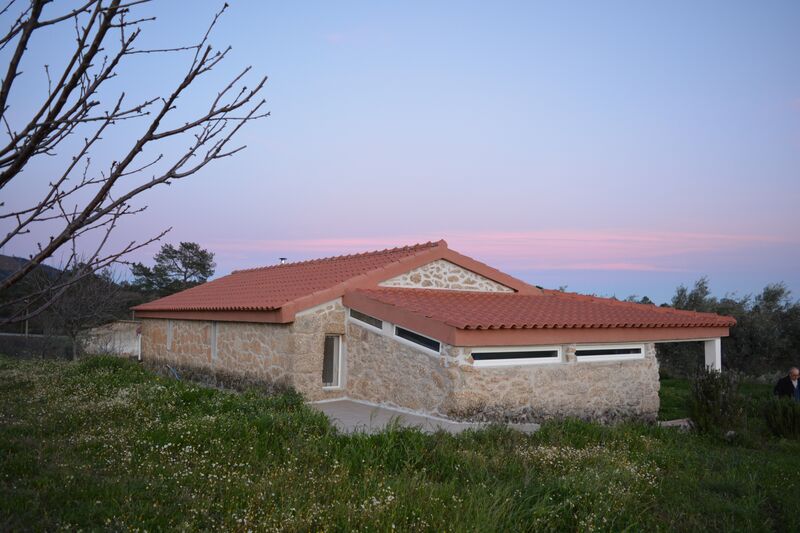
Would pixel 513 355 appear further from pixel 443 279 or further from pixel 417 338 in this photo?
pixel 443 279

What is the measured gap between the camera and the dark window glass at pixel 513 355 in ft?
37.3

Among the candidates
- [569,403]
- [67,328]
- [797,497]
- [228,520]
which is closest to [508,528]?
[228,520]

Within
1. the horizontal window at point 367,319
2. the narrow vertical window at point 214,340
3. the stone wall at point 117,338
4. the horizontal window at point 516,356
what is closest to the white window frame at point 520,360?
the horizontal window at point 516,356

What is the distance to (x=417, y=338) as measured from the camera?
11914mm

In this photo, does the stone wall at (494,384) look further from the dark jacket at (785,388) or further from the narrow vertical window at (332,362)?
the dark jacket at (785,388)

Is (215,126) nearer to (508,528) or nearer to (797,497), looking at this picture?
(508,528)

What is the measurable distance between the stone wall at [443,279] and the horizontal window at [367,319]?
1.12m

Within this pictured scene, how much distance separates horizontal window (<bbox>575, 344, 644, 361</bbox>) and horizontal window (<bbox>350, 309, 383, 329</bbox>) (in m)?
4.31

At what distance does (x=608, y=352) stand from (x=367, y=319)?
549 centimetres

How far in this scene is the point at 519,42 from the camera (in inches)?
528

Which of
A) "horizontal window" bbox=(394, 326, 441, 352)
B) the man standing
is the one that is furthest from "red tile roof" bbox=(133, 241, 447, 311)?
the man standing

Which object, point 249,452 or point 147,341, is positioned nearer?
point 249,452

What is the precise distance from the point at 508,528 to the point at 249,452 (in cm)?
341

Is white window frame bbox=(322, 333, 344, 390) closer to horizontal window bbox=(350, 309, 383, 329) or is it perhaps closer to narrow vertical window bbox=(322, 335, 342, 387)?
narrow vertical window bbox=(322, 335, 342, 387)
